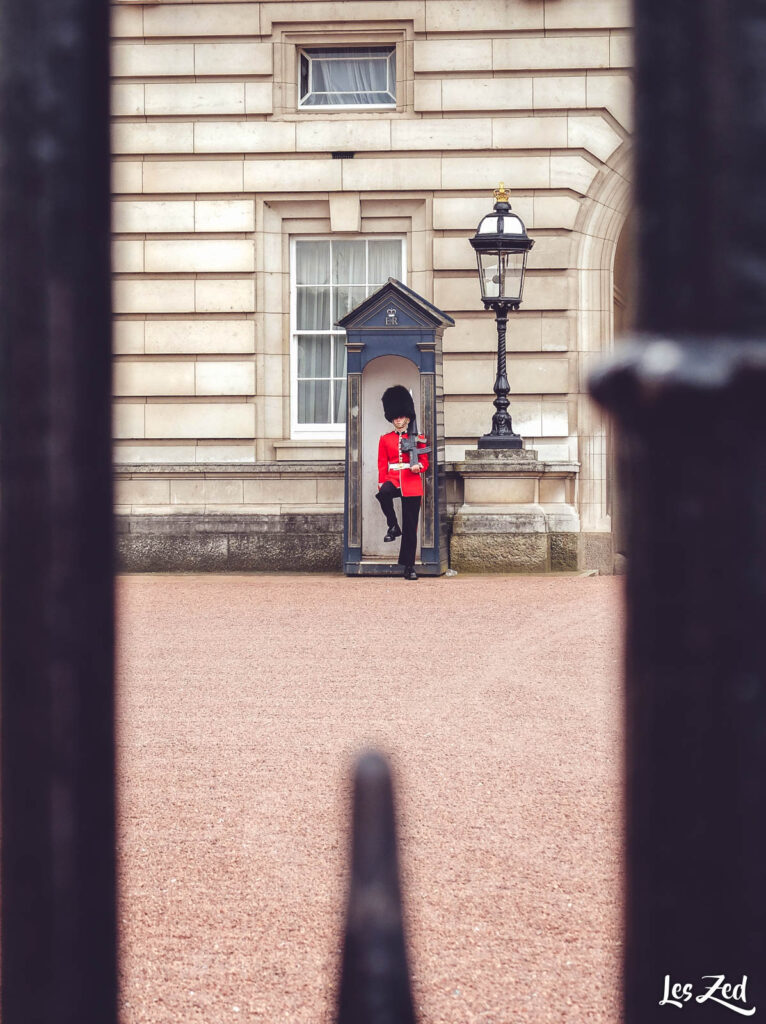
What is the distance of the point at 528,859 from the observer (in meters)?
3.48

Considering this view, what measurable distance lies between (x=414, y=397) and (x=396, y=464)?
83 centimetres

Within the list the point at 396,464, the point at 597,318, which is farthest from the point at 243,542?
the point at 597,318

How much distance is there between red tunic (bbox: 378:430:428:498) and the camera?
1239cm

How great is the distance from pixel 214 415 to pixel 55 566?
1336cm

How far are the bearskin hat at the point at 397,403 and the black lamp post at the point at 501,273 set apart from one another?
0.89 m

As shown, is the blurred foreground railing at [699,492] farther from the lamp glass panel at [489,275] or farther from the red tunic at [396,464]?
the lamp glass panel at [489,275]

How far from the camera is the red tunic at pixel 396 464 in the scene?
12391 millimetres

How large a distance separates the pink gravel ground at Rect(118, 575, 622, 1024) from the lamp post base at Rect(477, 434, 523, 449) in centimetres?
492

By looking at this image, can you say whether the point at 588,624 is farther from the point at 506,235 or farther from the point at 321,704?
the point at 506,235

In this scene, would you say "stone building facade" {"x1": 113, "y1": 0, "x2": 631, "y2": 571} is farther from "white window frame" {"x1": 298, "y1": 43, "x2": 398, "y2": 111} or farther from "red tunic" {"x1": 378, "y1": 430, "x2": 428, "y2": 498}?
"red tunic" {"x1": 378, "y1": 430, "x2": 428, "y2": 498}

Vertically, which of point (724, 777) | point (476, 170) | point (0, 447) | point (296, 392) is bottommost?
point (724, 777)

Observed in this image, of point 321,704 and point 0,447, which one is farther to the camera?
point 321,704

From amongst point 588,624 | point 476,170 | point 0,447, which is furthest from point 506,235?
point 0,447

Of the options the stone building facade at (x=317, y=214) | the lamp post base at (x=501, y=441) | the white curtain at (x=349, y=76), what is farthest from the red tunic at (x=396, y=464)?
the white curtain at (x=349, y=76)
